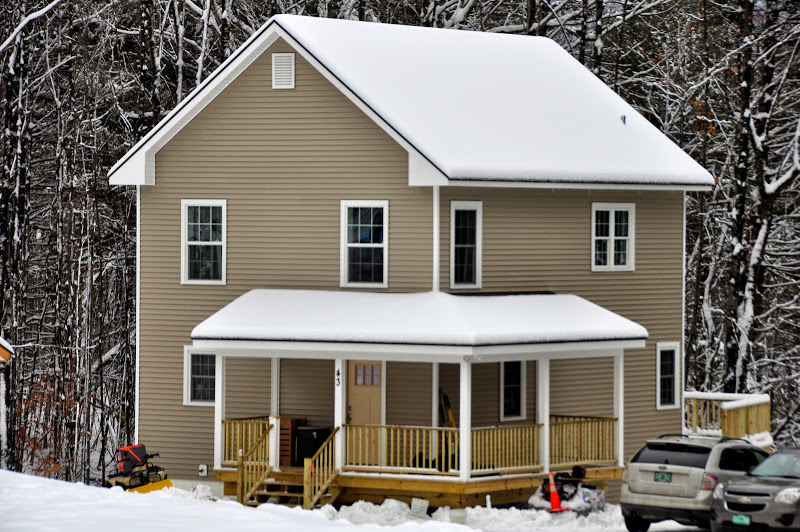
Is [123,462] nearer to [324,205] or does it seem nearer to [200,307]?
[200,307]

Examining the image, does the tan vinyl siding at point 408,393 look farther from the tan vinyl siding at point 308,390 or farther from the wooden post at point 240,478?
the wooden post at point 240,478

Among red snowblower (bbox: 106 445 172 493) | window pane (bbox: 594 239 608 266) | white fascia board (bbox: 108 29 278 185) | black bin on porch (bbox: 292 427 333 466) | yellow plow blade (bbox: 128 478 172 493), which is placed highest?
white fascia board (bbox: 108 29 278 185)

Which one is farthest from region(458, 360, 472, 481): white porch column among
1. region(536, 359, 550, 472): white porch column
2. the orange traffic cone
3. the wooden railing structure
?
the wooden railing structure

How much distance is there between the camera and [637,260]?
29.2 metres

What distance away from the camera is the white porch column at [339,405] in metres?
24.9

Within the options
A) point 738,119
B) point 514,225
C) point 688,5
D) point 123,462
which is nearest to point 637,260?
point 514,225

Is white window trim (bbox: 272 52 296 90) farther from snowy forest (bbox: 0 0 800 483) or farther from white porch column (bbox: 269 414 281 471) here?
snowy forest (bbox: 0 0 800 483)

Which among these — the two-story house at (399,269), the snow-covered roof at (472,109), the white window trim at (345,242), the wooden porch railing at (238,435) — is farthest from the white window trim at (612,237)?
the wooden porch railing at (238,435)

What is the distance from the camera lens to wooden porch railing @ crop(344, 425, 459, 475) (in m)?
24.5

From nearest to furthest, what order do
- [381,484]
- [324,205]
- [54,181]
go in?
1. [381,484]
2. [324,205]
3. [54,181]

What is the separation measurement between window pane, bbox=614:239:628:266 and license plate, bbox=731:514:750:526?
976 centimetres

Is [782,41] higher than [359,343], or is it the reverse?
[782,41]

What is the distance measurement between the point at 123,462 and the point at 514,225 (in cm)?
892

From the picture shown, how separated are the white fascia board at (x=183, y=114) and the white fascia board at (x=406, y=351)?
419cm
